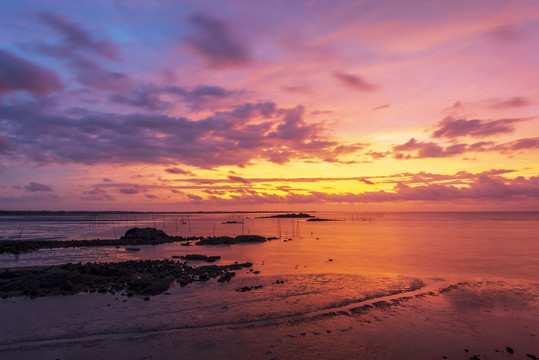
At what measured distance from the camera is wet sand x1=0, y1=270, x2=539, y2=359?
1283 cm

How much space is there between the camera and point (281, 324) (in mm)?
15750

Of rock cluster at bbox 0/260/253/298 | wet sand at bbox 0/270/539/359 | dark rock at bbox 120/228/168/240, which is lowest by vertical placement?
wet sand at bbox 0/270/539/359

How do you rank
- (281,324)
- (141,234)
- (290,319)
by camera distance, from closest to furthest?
(281,324), (290,319), (141,234)

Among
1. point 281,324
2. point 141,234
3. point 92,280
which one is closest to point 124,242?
point 141,234

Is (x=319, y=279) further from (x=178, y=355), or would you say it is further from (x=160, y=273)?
(x=178, y=355)

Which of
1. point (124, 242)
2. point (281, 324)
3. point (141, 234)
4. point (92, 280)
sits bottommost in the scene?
point (281, 324)

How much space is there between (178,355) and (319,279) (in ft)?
51.3

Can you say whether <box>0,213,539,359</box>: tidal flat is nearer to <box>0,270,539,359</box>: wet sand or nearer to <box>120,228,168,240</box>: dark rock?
<box>0,270,539,359</box>: wet sand

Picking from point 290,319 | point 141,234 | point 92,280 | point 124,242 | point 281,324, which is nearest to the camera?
point 281,324

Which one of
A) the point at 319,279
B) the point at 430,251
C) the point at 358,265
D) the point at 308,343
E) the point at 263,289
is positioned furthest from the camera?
the point at 430,251

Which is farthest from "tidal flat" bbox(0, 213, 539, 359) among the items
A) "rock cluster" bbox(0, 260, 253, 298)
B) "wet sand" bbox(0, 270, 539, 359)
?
"rock cluster" bbox(0, 260, 253, 298)

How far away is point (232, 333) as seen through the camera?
14.6m

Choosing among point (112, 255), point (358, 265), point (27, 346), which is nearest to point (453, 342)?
point (27, 346)

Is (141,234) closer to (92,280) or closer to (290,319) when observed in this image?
(92,280)
